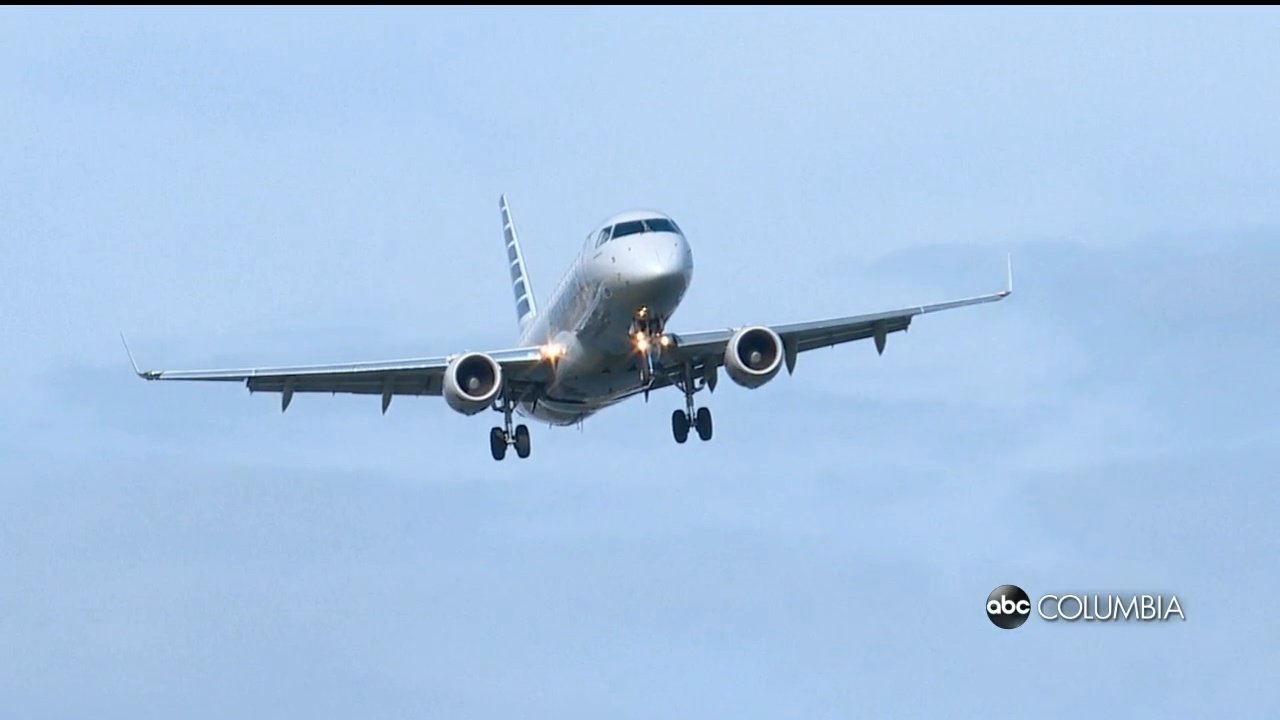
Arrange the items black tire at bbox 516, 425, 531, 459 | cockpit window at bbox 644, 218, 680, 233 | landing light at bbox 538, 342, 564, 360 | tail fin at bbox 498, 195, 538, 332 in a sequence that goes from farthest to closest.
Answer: tail fin at bbox 498, 195, 538, 332
black tire at bbox 516, 425, 531, 459
landing light at bbox 538, 342, 564, 360
cockpit window at bbox 644, 218, 680, 233

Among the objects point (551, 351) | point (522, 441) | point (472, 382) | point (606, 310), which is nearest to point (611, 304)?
point (606, 310)

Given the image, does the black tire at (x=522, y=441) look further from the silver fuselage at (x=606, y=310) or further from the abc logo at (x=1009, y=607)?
the abc logo at (x=1009, y=607)

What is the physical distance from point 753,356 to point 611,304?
167 inches

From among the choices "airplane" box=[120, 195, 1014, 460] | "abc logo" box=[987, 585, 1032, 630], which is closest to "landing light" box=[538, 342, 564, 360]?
"airplane" box=[120, 195, 1014, 460]

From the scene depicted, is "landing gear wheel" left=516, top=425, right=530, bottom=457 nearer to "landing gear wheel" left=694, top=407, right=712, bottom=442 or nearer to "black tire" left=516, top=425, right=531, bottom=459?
"black tire" left=516, top=425, right=531, bottom=459

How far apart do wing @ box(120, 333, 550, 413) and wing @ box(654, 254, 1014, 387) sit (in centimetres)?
338

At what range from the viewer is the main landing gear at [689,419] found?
200ft

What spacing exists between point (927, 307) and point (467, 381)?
12038 mm

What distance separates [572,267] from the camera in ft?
193

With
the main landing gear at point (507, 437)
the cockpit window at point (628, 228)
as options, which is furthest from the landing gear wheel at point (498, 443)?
the cockpit window at point (628, 228)

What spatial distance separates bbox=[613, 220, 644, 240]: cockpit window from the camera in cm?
5588

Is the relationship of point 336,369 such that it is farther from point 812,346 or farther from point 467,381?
point 812,346

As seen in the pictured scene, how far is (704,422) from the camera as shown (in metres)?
61.5

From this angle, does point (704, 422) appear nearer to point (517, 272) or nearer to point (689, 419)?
point (689, 419)
